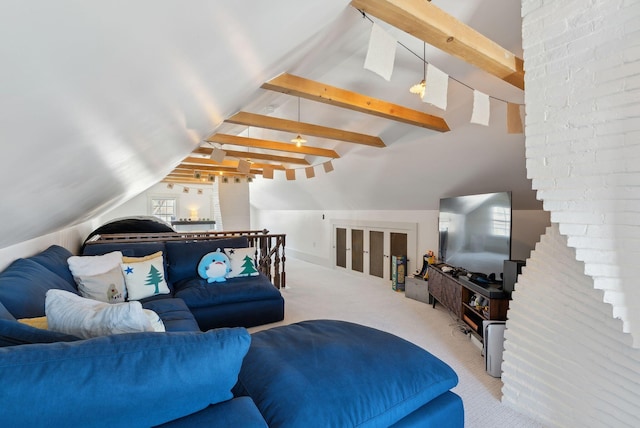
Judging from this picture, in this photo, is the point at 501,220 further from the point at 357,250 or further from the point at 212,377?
the point at 357,250

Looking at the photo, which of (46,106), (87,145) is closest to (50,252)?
(87,145)

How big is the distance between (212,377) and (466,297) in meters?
2.88

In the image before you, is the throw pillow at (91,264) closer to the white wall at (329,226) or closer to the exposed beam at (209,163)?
the exposed beam at (209,163)

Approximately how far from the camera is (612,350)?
1474mm

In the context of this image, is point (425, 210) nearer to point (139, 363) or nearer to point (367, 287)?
point (367, 287)

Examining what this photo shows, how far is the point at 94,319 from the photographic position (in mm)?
1067

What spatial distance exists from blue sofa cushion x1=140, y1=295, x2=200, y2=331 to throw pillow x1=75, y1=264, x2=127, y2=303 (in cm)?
22

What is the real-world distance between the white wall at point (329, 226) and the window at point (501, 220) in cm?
79

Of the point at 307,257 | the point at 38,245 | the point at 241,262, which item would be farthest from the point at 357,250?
the point at 38,245

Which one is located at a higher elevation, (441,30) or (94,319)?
(441,30)

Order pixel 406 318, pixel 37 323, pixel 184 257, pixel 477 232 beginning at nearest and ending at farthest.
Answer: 1. pixel 37 323
2. pixel 477 232
3. pixel 184 257
4. pixel 406 318

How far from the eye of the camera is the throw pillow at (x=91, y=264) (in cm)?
237

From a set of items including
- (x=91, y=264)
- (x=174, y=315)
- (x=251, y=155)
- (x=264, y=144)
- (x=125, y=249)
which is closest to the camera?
(x=174, y=315)

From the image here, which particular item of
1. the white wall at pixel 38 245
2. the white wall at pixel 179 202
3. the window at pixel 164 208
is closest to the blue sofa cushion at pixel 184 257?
the white wall at pixel 38 245
